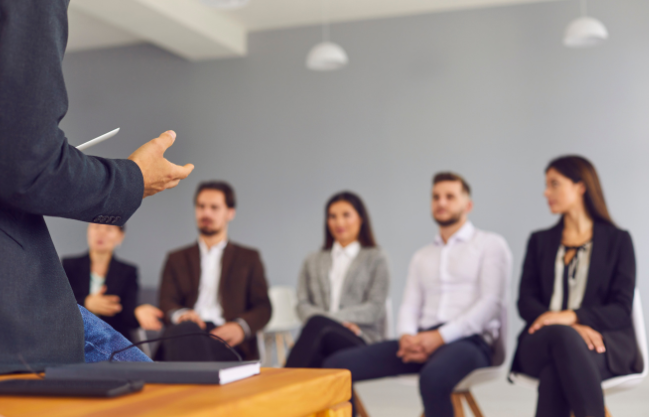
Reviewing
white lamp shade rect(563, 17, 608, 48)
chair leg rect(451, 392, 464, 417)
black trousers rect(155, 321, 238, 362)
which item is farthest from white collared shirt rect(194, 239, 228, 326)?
white lamp shade rect(563, 17, 608, 48)

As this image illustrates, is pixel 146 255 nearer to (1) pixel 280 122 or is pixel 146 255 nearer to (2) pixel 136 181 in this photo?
(1) pixel 280 122

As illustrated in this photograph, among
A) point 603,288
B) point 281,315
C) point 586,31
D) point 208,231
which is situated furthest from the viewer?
point 281,315

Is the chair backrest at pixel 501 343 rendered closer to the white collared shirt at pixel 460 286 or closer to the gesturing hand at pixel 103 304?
the white collared shirt at pixel 460 286

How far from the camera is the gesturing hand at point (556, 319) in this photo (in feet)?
8.23

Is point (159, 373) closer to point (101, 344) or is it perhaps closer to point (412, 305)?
point (101, 344)

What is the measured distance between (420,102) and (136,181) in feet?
16.4

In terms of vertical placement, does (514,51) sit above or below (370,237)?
above

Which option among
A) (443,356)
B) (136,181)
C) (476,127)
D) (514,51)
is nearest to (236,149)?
(476,127)

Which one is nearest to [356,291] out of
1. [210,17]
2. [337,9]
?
[337,9]

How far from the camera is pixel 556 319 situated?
251cm

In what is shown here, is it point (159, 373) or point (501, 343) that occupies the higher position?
point (159, 373)

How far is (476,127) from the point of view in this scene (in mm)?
5473

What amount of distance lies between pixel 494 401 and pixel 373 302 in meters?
1.24

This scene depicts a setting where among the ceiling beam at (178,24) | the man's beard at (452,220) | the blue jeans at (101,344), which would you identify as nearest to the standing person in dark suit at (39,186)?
the blue jeans at (101,344)
